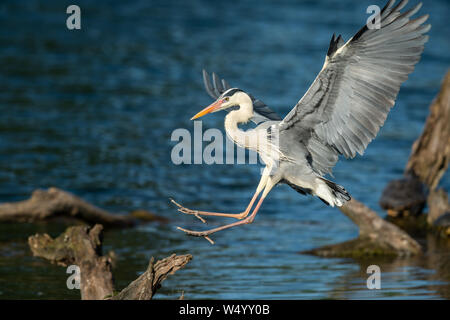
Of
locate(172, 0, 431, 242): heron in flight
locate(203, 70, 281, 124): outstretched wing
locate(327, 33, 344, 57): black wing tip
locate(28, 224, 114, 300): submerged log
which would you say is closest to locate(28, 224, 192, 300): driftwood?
locate(28, 224, 114, 300): submerged log

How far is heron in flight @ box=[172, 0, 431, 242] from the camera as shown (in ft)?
20.8

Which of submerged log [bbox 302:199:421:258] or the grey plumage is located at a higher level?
the grey plumage

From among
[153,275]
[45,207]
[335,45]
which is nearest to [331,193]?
[335,45]

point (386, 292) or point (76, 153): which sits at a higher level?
point (76, 153)

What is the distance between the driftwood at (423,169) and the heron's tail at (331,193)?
4945mm

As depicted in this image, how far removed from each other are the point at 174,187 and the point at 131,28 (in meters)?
13.8

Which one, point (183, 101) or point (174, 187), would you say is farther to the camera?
point (183, 101)

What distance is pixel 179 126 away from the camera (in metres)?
17.6

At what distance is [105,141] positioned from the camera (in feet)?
54.1

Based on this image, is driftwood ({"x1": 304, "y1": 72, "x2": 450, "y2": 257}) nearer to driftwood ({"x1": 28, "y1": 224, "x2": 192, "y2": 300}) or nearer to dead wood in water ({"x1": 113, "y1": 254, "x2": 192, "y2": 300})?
driftwood ({"x1": 28, "y1": 224, "x2": 192, "y2": 300})

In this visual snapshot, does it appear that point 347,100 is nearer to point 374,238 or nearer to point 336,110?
point 336,110

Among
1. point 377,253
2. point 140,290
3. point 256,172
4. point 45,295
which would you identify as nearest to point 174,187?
point 256,172

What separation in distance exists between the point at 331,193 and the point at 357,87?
987 millimetres
